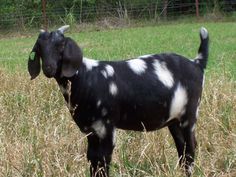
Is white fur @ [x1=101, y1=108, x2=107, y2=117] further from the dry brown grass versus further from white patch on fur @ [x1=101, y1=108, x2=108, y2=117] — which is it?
the dry brown grass

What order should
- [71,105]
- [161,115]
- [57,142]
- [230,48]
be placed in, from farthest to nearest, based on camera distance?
[230,48] → [57,142] → [161,115] → [71,105]

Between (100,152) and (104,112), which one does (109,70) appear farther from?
(100,152)

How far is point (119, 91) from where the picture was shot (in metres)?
3.24

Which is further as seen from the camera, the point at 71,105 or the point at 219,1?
the point at 219,1

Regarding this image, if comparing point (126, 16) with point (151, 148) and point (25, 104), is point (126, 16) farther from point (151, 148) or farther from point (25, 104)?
point (151, 148)

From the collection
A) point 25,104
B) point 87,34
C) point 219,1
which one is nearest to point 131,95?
point 25,104

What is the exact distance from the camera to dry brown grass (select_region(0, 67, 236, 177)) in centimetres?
336

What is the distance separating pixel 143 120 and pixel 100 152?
0.34 m

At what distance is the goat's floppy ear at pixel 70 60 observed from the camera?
3.08 m

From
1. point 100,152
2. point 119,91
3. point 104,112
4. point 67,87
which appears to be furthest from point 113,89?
point 100,152

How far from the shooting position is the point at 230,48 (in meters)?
11.1

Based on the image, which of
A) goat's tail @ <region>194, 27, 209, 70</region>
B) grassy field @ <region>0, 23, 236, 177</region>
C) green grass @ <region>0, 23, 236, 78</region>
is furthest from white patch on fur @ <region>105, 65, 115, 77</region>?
green grass @ <region>0, 23, 236, 78</region>

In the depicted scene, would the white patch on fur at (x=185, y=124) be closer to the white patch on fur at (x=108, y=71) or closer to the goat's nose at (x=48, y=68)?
the white patch on fur at (x=108, y=71)

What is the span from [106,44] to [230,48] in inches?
130
